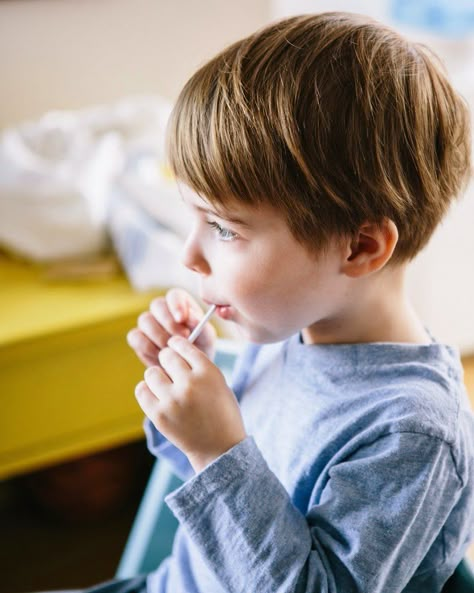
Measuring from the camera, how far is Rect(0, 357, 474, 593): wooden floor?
1.56 meters

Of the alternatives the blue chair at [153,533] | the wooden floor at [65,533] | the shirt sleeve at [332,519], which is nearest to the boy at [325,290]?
the shirt sleeve at [332,519]

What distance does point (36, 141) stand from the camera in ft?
5.05

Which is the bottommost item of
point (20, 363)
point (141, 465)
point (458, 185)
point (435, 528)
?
point (141, 465)

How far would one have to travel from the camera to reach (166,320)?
0.84 meters

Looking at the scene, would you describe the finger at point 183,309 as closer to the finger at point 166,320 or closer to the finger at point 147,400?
the finger at point 166,320

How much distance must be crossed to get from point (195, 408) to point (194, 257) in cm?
14

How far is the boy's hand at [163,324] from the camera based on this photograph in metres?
0.84

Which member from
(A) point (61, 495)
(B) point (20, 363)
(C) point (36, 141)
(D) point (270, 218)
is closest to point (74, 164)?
(C) point (36, 141)

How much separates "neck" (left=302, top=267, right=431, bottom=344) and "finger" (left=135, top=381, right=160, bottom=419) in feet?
0.63

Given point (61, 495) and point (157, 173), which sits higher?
point (157, 173)

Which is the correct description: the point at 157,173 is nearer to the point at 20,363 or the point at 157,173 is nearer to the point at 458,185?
the point at 20,363

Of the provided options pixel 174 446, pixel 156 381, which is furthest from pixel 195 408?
pixel 174 446

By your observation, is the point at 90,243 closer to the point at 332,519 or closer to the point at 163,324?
the point at 163,324

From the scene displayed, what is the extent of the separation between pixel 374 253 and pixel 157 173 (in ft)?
2.83
